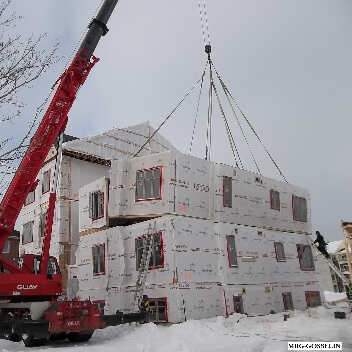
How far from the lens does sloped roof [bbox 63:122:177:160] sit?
29.9 meters

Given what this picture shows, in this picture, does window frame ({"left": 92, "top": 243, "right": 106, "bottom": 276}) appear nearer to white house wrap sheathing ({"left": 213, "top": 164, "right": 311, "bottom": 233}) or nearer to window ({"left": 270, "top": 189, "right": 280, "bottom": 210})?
white house wrap sheathing ({"left": 213, "top": 164, "right": 311, "bottom": 233})

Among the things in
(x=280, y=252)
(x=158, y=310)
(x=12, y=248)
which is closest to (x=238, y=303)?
(x=158, y=310)

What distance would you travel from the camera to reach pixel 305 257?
999 inches

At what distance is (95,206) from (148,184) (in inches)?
168

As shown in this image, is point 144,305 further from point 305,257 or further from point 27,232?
point 27,232

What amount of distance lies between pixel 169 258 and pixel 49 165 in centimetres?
1587

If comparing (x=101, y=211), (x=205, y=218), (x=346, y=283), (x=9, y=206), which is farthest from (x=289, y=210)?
(x=9, y=206)

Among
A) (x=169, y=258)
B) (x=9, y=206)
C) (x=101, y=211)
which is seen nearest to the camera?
(x=9, y=206)

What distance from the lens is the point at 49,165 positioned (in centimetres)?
2989

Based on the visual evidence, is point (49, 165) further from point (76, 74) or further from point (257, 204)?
point (257, 204)

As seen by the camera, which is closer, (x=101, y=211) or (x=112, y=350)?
(x=112, y=350)

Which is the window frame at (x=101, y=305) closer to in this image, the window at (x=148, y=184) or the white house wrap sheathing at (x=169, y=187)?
the white house wrap sheathing at (x=169, y=187)

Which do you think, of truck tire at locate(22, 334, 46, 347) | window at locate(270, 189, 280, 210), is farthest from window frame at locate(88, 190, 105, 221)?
window at locate(270, 189, 280, 210)

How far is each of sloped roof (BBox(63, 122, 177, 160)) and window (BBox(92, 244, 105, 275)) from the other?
9907 millimetres
